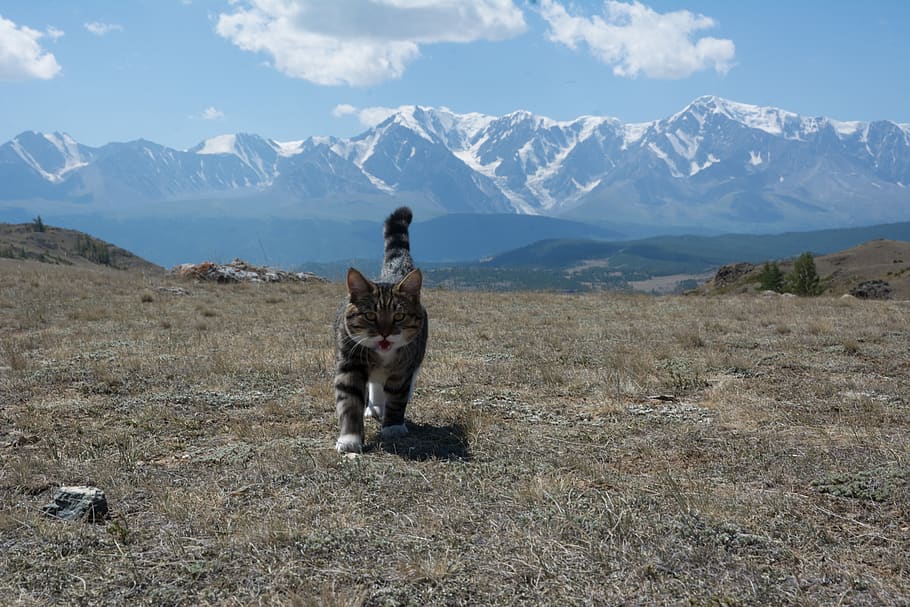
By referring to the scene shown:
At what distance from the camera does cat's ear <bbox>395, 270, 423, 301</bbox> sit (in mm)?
6992

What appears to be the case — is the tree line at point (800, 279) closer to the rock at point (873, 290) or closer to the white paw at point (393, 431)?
the rock at point (873, 290)

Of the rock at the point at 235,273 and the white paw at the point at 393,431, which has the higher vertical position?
the rock at the point at 235,273

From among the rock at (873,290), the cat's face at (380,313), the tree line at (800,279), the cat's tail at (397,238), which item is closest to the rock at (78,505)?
the cat's face at (380,313)

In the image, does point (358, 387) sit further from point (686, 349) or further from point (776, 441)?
point (686, 349)

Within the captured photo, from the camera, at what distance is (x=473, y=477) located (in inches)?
227

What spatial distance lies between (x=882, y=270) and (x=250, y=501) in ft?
431

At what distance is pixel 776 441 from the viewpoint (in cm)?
675

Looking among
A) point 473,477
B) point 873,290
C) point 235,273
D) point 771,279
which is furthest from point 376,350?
point 771,279

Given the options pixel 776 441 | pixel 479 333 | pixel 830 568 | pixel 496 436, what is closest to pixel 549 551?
pixel 830 568

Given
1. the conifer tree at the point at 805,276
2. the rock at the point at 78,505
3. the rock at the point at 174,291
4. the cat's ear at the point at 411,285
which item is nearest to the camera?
the rock at the point at 78,505

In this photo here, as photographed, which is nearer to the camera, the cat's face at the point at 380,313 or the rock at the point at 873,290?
the cat's face at the point at 380,313

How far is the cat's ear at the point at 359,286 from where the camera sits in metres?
6.80

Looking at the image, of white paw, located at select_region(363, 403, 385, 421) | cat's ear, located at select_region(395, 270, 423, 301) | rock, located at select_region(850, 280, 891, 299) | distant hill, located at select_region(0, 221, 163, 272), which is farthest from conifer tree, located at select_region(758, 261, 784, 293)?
cat's ear, located at select_region(395, 270, 423, 301)

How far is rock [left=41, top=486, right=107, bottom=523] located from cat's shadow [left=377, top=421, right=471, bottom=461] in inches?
101
